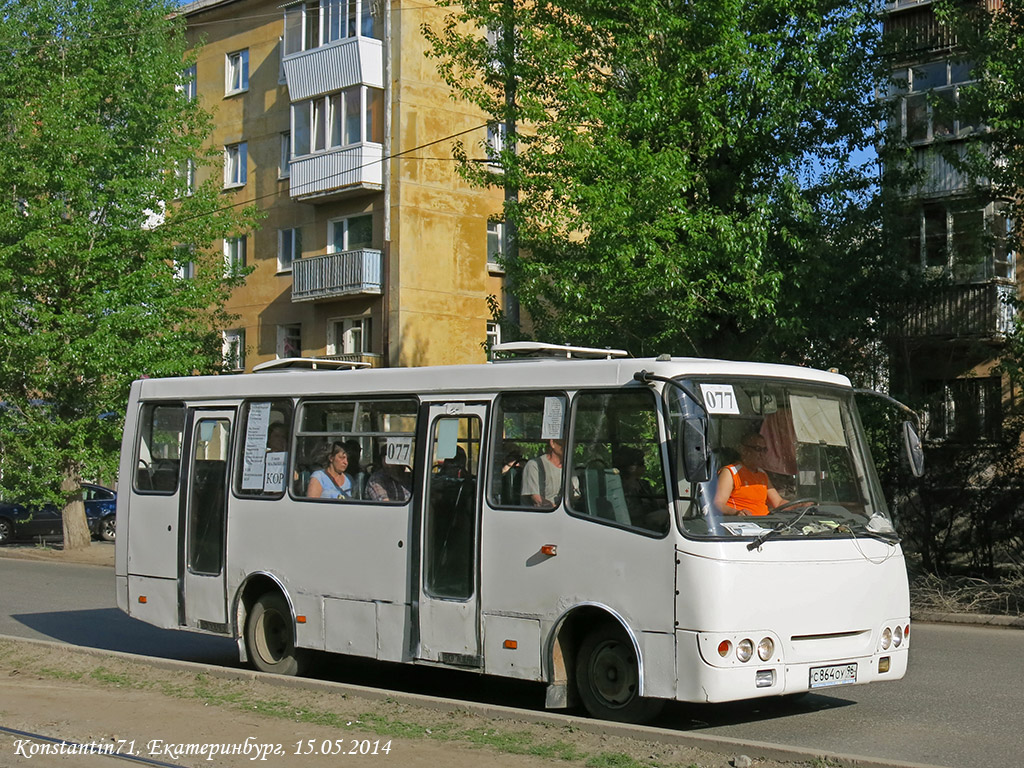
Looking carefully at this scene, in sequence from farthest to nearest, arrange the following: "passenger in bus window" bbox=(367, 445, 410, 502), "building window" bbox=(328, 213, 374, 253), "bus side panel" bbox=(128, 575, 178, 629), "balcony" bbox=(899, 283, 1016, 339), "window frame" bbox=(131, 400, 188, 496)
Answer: "building window" bbox=(328, 213, 374, 253)
"balcony" bbox=(899, 283, 1016, 339)
"window frame" bbox=(131, 400, 188, 496)
"bus side panel" bbox=(128, 575, 178, 629)
"passenger in bus window" bbox=(367, 445, 410, 502)

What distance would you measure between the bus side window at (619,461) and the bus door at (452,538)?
39.1 inches

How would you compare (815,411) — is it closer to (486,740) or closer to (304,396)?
(486,740)

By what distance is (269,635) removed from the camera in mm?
11742

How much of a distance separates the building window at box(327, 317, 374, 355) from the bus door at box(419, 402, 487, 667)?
2818 centimetres

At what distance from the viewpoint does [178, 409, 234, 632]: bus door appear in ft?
39.7

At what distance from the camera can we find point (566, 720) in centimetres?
850

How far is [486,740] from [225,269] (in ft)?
81.4

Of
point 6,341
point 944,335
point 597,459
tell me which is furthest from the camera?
point 6,341

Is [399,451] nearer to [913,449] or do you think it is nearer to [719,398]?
[719,398]

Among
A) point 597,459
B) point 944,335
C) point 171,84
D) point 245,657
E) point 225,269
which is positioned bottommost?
point 245,657

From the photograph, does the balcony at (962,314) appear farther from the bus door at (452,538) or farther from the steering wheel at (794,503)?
the bus door at (452,538)

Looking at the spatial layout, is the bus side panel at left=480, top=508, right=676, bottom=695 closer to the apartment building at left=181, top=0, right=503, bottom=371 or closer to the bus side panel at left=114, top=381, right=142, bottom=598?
the bus side panel at left=114, top=381, right=142, bottom=598

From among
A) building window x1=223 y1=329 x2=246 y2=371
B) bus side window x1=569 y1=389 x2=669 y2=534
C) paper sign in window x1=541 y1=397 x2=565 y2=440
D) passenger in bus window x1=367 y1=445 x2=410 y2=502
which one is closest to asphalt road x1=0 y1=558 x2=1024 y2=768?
bus side window x1=569 y1=389 x2=669 y2=534

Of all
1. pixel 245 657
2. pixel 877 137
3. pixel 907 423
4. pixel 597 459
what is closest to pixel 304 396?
pixel 245 657
